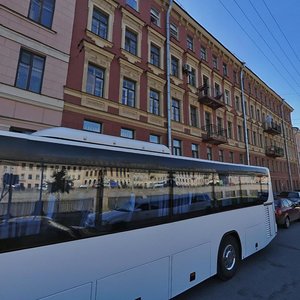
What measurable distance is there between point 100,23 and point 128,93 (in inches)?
174

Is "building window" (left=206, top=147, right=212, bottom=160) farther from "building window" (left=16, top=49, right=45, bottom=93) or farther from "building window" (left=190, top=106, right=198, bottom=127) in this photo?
"building window" (left=16, top=49, right=45, bottom=93)

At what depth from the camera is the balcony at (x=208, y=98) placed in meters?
18.8

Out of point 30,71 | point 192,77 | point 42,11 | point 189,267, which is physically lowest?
point 189,267

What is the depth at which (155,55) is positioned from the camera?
1636 cm

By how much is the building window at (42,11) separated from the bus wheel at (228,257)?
39.4 ft

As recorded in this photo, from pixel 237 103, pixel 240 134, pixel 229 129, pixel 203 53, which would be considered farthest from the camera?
pixel 237 103

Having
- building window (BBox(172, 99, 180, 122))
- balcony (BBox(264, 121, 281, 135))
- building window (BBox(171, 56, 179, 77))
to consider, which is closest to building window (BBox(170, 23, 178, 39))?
building window (BBox(171, 56, 179, 77))

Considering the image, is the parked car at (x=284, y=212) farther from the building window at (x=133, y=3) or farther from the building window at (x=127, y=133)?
the building window at (x=133, y=3)

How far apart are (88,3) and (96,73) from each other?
411cm

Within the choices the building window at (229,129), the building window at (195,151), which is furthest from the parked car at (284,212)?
the building window at (229,129)

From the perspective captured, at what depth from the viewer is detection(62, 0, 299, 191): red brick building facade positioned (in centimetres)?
1204

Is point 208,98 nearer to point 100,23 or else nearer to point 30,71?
point 100,23

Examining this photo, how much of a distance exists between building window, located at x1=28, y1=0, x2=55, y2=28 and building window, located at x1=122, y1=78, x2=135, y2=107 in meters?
4.98

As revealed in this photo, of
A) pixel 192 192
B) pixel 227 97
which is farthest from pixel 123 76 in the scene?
pixel 227 97
